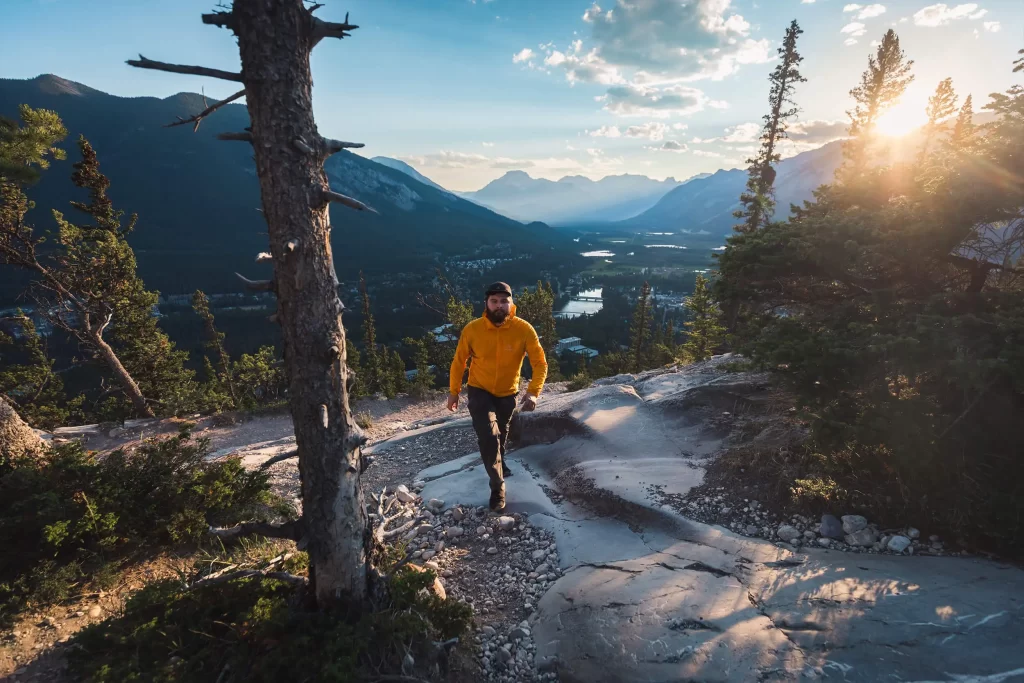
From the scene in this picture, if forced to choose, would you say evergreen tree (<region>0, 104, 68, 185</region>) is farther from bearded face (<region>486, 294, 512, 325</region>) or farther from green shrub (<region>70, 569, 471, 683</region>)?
bearded face (<region>486, 294, 512, 325</region>)

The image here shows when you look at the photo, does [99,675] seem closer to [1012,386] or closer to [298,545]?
[298,545]

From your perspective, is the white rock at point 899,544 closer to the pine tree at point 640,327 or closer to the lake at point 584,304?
the pine tree at point 640,327

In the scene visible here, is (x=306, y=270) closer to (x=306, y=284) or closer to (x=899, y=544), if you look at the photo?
(x=306, y=284)

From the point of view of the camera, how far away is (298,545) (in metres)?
3.27

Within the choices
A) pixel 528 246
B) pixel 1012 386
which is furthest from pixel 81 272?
pixel 528 246

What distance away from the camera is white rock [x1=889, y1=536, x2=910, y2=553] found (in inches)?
177

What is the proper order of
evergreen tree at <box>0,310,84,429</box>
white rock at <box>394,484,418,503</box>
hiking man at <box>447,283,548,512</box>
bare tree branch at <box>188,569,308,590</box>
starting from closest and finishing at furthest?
bare tree branch at <box>188,569,308,590</box>, hiking man at <box>447,283,548,512</box>, white rock at <box>394,484,418,503</box>, evergreen tree at <box>0,310,84,429</box>

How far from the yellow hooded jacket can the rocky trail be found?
1676 millimetres

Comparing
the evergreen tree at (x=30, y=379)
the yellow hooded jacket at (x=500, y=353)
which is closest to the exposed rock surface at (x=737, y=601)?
the yellow hooded jacket at (x=500, y=353)

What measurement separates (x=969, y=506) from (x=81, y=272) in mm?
20311

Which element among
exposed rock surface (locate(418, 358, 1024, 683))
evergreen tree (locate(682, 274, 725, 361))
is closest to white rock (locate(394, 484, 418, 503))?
exposed rock surface (locate(418, 358, 1024, 683))

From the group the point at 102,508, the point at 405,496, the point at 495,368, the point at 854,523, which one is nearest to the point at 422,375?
the point at 405,496

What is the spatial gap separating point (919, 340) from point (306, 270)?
19.4 feet

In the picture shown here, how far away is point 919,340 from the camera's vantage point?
15.4ft
